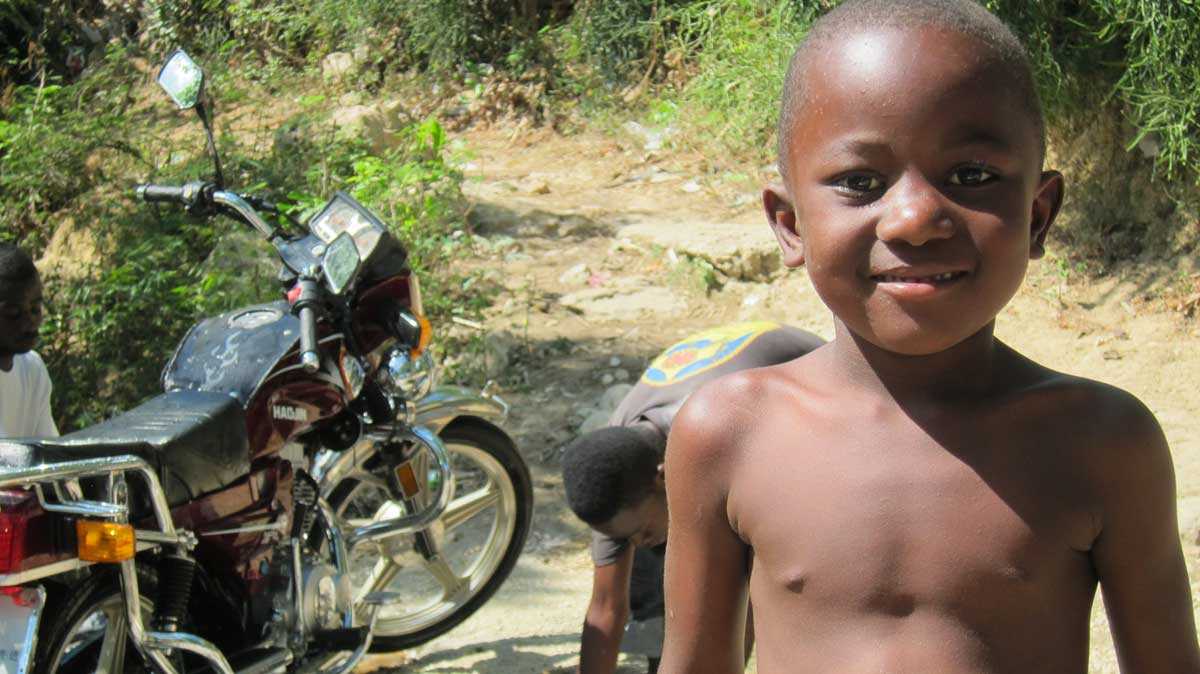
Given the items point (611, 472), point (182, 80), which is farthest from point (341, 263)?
point (611, 472)

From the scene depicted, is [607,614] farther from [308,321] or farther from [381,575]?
[381,575]

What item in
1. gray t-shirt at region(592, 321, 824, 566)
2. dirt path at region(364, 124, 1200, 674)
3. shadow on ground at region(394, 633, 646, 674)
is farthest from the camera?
dirt path at region(364, 124, 1200, 674)

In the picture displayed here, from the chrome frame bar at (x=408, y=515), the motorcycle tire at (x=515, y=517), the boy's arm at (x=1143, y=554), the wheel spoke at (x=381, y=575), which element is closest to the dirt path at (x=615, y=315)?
the motorcycle tire at (x=515, y=517)

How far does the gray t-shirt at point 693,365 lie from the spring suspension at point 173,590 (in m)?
0.92

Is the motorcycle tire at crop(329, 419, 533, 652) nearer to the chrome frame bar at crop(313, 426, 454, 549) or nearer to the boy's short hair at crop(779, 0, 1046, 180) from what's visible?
the chrome frame bar at crop(313, 426, 454, 549)

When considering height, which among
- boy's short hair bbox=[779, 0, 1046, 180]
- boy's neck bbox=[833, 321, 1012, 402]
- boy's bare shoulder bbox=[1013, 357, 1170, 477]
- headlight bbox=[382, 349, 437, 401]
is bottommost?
headlight bbox=[382, 349, 437, 401]

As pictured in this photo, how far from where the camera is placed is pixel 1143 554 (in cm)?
143

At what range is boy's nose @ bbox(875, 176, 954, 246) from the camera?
53.1 inches

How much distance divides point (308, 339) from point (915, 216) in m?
2.10

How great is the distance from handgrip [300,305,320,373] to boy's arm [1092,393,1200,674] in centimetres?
208

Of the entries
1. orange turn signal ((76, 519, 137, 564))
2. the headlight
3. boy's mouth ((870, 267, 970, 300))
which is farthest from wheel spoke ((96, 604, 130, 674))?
boy's mouth ((870, 267, 970, 300))

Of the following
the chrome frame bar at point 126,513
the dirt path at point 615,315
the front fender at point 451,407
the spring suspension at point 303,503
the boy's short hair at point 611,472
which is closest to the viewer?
the chrome frame bar at point 126,513

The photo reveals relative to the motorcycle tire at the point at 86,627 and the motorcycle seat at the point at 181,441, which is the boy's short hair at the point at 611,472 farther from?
the motorcycle tire at the point at 86,627

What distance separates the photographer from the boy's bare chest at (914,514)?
4.73 ft
